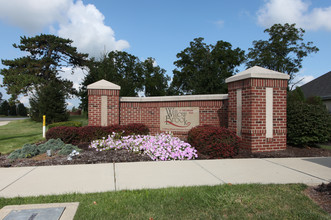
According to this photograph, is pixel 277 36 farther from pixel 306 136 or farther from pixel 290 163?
pixel 290 163

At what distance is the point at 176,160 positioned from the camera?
21.5 ft

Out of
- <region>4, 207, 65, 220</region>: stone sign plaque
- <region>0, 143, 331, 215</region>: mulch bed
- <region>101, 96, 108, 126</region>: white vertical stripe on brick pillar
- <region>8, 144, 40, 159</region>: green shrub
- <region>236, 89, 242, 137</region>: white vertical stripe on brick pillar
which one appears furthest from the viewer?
<region>101, 96, 108, 126</region>: white vertical stripe on brick pillar

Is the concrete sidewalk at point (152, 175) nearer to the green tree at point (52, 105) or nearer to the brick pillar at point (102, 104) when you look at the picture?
the brick pillar at point (102, 104)

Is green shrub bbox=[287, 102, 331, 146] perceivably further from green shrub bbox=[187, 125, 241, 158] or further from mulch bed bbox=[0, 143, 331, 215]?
green shrub bbox=[187, 125, 241, 158]

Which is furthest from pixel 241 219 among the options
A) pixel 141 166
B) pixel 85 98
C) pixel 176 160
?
pixel 85 98

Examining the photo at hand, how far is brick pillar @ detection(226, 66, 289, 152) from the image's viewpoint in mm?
7348

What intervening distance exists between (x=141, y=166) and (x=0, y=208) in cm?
290

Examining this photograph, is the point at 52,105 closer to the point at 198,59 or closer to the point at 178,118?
the point at 178,118

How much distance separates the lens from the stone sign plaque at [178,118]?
9758mm

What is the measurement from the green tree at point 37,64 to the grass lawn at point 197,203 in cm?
2744

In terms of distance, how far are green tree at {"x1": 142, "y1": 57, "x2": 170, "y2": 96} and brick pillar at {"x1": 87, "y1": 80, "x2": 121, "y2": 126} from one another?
3954 centimetres

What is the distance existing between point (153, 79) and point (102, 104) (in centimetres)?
4236

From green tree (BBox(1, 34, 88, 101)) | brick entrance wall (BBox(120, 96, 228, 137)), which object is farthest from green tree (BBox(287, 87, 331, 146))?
green tree (BBox(1, 34, 88, 101))

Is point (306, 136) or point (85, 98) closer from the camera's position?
point (306, 136)
